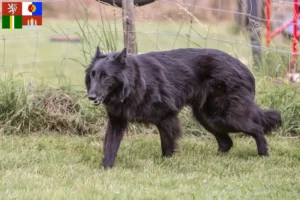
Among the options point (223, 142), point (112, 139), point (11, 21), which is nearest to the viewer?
point (112, 139)

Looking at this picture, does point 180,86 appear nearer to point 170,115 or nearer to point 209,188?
point 170,115

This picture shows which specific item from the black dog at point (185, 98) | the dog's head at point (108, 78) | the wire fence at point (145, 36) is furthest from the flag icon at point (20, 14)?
the dog's head at point (108, 78)

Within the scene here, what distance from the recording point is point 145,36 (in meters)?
11.4

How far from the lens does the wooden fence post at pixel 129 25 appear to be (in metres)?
7.12

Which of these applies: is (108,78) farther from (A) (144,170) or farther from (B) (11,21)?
(B) (11,21)

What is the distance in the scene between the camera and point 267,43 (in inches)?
311

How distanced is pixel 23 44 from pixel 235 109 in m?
13.7

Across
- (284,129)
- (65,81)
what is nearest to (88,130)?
(65,81)

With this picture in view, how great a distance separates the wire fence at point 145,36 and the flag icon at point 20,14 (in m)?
0.18

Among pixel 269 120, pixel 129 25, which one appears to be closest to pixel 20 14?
pixel 129 25

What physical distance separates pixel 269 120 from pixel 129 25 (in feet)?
7.01

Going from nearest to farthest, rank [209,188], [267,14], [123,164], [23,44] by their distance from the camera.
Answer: [209,188] < [123,164] < [267,14] < [23,44]

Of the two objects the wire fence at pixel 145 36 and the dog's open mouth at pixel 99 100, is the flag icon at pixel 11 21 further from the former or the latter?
the dog's open mouth at pixel 99 100

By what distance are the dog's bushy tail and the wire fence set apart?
128 centimetres
